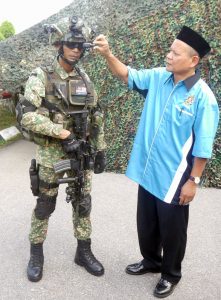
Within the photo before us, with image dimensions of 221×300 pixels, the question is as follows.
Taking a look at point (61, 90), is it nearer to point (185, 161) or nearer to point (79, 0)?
point (185, 161)

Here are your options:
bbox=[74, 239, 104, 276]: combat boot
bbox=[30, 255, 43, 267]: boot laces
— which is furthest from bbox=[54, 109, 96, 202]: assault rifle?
bbox=[30, 255, 43, 267]: boot laces

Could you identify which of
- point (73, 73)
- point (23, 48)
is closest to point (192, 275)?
point (73, 73)

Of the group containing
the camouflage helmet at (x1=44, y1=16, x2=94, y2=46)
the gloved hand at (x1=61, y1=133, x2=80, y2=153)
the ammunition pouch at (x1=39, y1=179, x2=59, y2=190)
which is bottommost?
the ammunition pouch at (x1=39, y1=179, x2=59, y2=190)

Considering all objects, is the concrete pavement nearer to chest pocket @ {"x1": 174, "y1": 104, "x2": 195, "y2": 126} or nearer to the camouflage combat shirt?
the camouflage combat shirt

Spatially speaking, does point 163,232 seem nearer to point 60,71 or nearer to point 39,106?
point 39,106

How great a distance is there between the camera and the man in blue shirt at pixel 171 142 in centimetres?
289

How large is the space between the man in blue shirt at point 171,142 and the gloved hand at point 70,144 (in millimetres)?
511

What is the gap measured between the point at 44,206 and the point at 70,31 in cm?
148

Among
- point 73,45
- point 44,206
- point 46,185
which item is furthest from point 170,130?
point 44,206

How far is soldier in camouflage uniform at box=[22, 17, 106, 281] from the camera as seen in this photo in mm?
3113

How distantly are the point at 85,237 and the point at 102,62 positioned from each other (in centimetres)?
332

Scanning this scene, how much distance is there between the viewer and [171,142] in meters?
3.05

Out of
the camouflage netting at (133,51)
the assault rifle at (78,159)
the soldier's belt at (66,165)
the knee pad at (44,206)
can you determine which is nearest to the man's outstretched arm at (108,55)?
the assault rifle at (78,159)

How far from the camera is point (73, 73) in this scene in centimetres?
331
